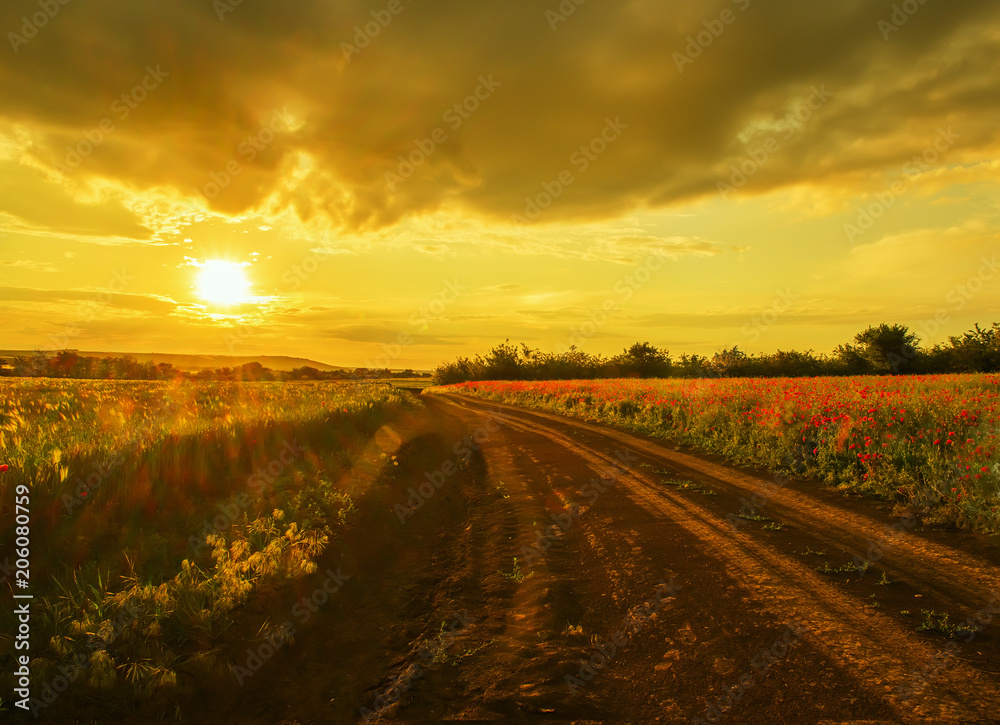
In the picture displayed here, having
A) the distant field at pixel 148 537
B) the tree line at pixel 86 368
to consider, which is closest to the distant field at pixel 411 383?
the tree line at pixel 86 368

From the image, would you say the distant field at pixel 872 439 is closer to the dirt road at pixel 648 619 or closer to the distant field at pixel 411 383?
the dirt road at pixel 648 619

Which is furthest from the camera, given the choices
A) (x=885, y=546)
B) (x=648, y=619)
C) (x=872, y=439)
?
(x=872, y=439)

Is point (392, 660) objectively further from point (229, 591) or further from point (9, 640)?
point (9, 640)

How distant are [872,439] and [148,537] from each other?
13.0 metres

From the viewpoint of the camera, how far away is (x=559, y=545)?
290 inches

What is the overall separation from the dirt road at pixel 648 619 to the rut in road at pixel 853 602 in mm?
19

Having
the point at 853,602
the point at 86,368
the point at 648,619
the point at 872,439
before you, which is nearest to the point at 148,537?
the point at 648,619

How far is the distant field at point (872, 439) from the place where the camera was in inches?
315

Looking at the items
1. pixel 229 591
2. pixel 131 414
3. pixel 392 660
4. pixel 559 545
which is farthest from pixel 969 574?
pixel 131 414

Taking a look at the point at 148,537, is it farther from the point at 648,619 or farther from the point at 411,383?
the point at 411,383

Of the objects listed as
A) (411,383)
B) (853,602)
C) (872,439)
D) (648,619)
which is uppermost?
(872,439)

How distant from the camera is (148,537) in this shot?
5.81m

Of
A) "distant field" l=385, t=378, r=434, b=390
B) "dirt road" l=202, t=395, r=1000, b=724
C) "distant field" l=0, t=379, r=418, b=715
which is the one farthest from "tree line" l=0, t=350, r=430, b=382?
"dirt road" l=202, t=395, r=1000, b=724

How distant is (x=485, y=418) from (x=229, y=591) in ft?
71.6
